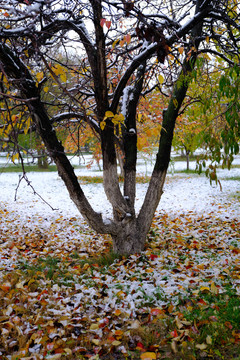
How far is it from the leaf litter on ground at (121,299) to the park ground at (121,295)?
1 centimetres

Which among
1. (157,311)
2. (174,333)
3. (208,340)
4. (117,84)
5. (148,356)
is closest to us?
(148,356)

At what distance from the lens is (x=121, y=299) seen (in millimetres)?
3025

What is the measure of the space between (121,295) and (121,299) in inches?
2.6

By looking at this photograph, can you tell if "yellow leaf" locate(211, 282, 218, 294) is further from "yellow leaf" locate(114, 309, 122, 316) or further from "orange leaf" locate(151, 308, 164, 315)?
"yellow leaf" locate(114, 309, 122, 316)

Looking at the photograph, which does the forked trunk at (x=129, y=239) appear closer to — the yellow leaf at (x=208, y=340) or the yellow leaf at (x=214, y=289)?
the yellow leaf at (x=214, y=289)

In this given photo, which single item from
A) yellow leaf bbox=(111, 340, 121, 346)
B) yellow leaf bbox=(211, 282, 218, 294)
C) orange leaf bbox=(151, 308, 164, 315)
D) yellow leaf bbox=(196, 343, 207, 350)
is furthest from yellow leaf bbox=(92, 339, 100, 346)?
yellow leaf bbox=(211, 282, 218, 294)

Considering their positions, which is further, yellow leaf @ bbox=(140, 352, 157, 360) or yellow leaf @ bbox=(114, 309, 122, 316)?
yellow leaf @ bbox=(114, 309, 122, 316)

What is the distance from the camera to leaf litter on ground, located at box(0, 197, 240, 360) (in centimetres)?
232

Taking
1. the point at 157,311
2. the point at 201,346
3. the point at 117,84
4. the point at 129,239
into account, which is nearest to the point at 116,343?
the point at 157,311

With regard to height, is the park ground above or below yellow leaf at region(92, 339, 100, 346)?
above

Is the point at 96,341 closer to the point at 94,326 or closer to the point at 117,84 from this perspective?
the point at 94,326

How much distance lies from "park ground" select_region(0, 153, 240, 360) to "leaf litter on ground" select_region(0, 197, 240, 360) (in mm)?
10

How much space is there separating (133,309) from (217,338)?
892 mm

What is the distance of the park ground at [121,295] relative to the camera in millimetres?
2312
